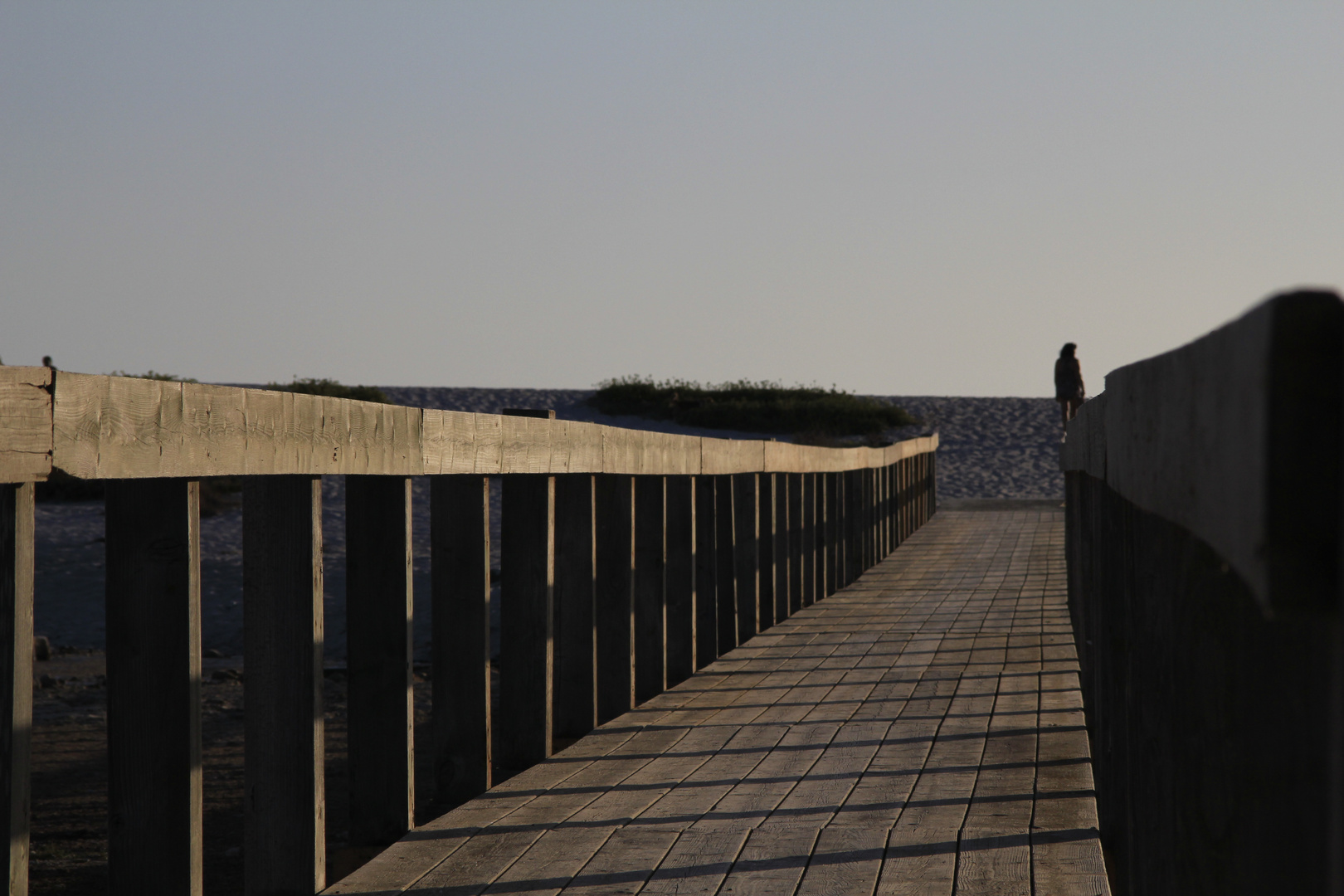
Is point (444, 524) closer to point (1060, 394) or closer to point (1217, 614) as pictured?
point (1217, 614)

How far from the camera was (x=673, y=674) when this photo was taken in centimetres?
619

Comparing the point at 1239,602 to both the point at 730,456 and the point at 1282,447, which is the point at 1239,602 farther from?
the point at 730,456

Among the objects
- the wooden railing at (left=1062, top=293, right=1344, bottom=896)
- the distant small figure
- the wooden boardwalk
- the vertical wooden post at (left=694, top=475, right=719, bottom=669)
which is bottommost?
the wooden boardwalk

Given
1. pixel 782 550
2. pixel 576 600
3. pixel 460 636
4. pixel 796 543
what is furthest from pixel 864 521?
pixel 460 636

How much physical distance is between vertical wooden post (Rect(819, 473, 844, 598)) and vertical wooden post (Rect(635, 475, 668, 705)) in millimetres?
4812

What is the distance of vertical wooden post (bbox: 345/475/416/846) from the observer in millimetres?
3355

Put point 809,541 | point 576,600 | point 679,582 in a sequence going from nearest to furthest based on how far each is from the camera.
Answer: point 576,600 < point 679,582 < point 809,541

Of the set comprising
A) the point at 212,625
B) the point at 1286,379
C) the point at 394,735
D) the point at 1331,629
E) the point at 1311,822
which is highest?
the point at 1286,379

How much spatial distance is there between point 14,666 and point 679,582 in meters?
4.54

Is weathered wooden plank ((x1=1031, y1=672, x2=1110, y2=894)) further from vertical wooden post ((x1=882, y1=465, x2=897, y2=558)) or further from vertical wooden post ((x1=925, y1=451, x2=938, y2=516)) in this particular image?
vertical wooden post ((x1=925, y1=451, x2=938, y2=516))

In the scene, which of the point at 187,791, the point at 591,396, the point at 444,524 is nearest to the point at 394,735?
the point at 444,524

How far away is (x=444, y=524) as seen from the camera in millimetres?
3916

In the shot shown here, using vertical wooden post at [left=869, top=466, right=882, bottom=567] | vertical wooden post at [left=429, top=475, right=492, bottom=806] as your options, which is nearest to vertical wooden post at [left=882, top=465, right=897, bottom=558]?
vertical wooden post at [left=869, top=466, right=882, bottom=567]

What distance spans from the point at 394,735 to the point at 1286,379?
9.93 ft
